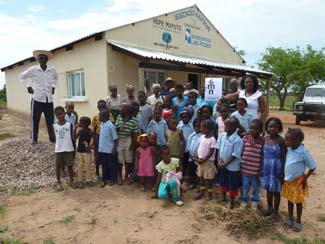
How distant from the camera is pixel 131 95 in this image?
5191 millimetres

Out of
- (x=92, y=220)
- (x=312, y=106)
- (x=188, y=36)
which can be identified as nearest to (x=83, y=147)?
(x=92, y=220)

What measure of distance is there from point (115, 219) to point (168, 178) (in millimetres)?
898

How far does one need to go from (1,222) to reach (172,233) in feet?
6.91

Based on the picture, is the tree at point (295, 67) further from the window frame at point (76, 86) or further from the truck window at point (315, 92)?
the window frame at point (76, 86)

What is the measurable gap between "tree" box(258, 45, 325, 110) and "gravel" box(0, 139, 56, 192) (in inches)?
696

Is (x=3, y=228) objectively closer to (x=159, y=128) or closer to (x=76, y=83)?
(x=159, y=128)

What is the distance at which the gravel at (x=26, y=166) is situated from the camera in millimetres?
4929

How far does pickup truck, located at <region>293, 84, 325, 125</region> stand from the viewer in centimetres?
1252

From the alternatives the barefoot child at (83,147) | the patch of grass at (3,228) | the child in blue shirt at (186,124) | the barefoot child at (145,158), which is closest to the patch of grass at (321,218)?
the child in blue shirt at (186,124)

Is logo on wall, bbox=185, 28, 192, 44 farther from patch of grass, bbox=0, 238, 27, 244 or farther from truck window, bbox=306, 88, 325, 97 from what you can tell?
patch of grass, bbox=0, 238, 27, 244

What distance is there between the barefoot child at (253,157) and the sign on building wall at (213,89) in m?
1.47

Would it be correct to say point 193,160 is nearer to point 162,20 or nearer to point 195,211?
point 195,211

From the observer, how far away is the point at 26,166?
550cm

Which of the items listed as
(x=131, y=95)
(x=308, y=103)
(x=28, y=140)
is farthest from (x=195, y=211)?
(x=308, y=103)
